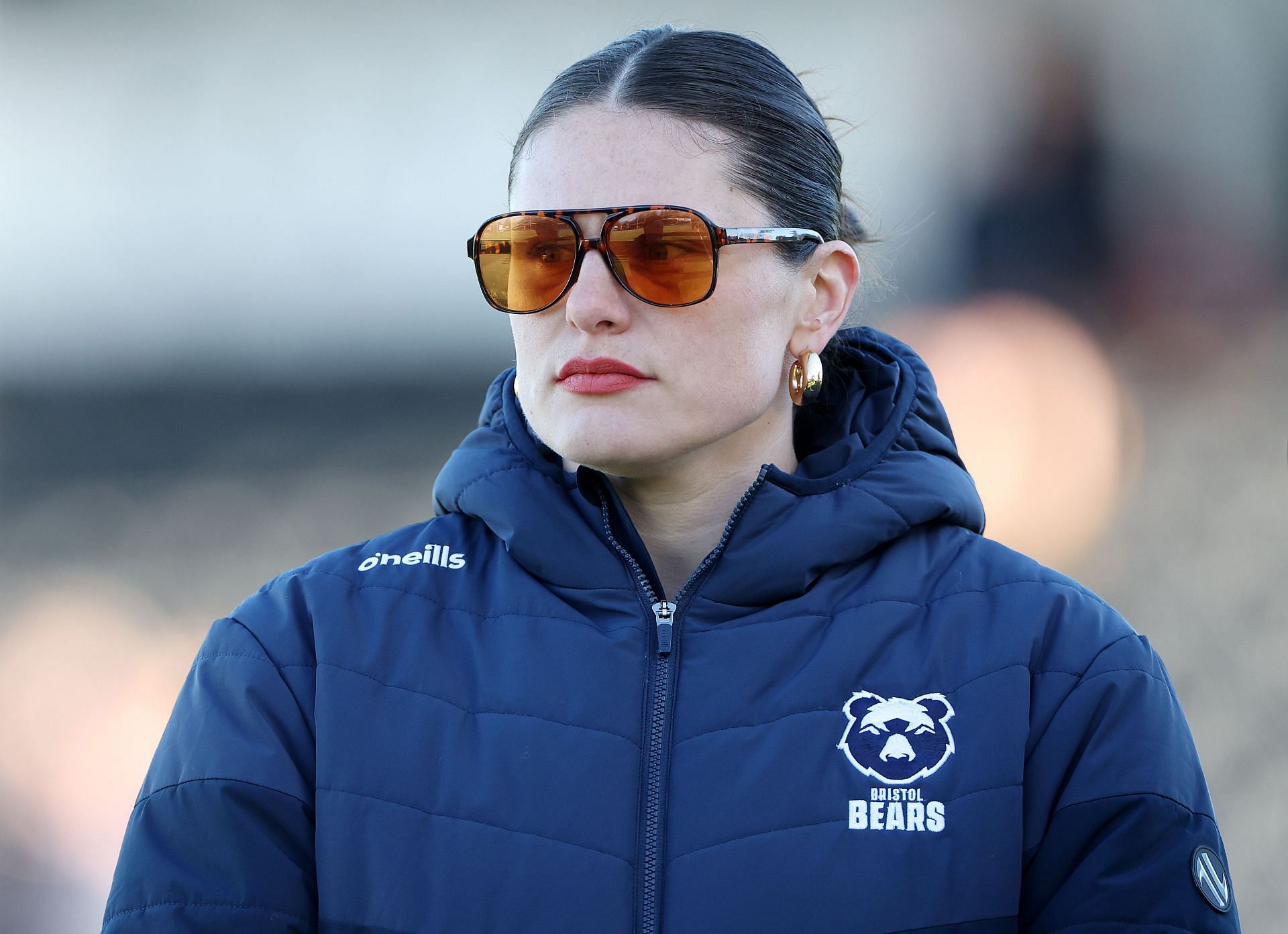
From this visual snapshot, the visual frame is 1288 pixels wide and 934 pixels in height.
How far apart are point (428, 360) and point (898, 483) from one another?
245 cm

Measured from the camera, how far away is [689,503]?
5.74ft

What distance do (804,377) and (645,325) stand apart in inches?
11.6

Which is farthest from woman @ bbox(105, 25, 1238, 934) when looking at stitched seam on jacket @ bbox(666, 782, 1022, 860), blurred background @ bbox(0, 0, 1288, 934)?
blurred background @ bbox(0, 0, 1288, 934)

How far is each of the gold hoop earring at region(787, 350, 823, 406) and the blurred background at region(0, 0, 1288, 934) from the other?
160cm

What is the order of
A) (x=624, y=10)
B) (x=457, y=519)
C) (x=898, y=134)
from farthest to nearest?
(x=624, y=10) < (x=898, y=134) < (x=457, y=519)

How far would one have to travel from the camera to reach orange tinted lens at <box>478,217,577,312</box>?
161 centimetres

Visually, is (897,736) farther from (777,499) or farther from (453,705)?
(453,705)

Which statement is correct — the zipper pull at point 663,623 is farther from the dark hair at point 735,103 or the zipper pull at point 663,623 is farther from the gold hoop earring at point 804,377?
the dark hair at point 735,103

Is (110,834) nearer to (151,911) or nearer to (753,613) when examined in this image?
(151,911)

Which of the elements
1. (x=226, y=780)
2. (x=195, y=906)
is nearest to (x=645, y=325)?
(x=226, y=780)

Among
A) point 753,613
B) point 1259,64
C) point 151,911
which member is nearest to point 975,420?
point 1259,64

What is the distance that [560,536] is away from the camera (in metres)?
1.62

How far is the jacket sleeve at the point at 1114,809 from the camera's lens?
1350 millimetres

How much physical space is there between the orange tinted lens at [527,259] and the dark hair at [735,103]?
17 cm
